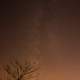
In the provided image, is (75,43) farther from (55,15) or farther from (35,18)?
(35,18)

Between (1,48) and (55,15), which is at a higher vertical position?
(55,15)

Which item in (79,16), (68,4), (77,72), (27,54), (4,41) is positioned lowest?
(77,72)

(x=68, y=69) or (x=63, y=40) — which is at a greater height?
(x=63, y=40)

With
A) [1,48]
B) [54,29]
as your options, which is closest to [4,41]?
[1,48]

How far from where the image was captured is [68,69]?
2.08 metres

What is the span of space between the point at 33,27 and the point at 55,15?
271 millimetres

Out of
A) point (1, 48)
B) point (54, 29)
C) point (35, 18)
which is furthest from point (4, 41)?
point (54, 29)

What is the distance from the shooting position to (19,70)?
81.0 inches

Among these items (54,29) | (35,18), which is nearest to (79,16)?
(54,29)

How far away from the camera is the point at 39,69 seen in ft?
6.84

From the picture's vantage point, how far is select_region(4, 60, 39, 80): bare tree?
2059mm

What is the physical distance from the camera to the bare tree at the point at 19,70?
2059mm

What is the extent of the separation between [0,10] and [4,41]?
13.3 inches

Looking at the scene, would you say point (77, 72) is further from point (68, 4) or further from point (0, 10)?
point (0, 10)
